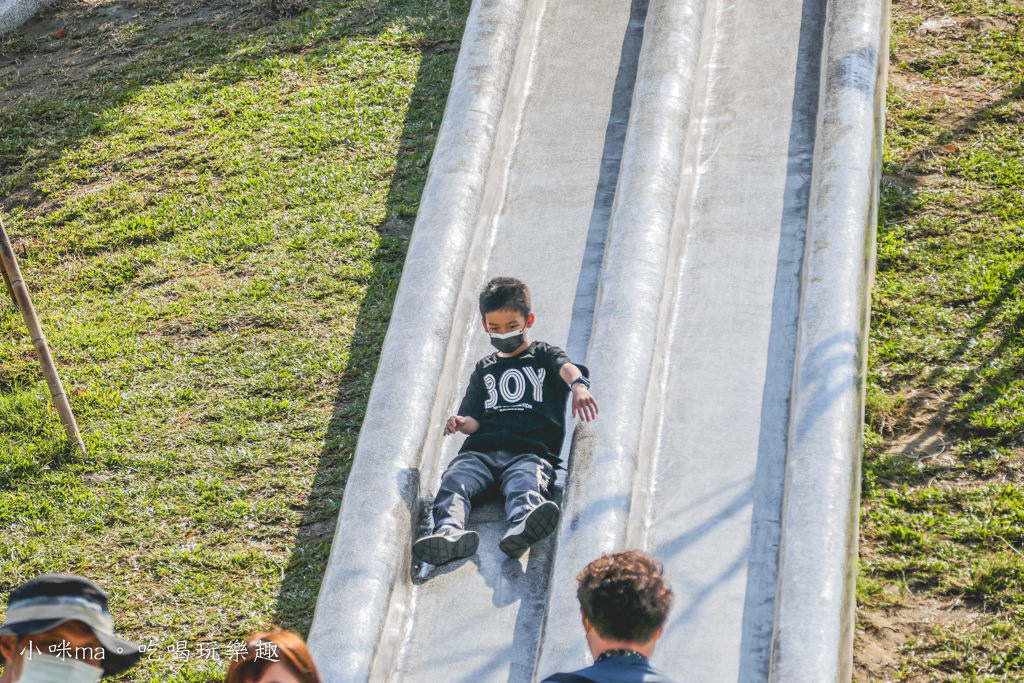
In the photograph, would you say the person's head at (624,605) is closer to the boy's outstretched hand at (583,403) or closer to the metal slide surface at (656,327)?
the metal slide surface at (656,327)

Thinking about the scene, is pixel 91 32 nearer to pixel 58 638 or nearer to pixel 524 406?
pixel 524 406

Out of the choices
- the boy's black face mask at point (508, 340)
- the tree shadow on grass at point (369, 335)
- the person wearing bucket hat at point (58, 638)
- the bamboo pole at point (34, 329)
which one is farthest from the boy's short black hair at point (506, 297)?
the person wearing bucket hat at point (58, 638)

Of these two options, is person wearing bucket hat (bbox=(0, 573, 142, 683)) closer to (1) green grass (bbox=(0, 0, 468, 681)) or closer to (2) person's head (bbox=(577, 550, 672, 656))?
(2) person's head (bbox=(577, 550, 672, 656))

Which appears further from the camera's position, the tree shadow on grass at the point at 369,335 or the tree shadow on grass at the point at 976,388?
the tree shadow on grass at the point at 976,388

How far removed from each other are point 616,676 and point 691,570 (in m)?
1.96

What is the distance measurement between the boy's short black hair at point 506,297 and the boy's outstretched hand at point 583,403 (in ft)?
1.81

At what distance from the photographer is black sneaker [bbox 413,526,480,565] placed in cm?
471

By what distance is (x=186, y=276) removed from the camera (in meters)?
7.55

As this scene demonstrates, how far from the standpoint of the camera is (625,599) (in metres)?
3.01

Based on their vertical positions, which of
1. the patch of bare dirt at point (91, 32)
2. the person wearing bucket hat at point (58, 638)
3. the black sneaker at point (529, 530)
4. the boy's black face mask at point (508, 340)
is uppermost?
the patch of bare dirt at point (91, 32)

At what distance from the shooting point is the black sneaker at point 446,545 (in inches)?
185

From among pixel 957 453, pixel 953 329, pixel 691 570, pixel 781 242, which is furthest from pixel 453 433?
pixel 953 329

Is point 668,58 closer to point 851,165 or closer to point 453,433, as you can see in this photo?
point 851,165

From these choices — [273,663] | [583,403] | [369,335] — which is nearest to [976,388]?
[583,403]
